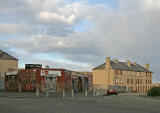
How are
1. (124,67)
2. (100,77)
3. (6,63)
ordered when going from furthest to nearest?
(124,67) → (100,77) → (6,63)

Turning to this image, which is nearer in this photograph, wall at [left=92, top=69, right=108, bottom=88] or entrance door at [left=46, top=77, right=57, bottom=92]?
entrance door at [left=46, top=77, right=57, bottom=92]

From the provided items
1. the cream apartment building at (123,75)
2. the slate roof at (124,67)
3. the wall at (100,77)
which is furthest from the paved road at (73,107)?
the slate roof at (124,67)

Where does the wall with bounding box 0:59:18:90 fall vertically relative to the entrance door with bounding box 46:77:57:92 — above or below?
above

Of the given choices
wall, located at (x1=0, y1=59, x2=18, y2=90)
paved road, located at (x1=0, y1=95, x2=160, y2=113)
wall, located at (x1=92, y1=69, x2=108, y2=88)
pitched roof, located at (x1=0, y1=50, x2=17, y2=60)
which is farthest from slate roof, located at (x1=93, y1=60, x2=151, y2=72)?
paved road, located at (x1=0, y1=95, x2=160, y2=113)

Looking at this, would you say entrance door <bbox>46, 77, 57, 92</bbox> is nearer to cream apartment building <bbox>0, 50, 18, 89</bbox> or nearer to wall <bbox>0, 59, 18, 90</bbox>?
wall <bbox>0, 59, 18, 90</bbox>

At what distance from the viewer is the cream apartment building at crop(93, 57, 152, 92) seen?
9296 cm

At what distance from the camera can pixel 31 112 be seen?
14836 mm

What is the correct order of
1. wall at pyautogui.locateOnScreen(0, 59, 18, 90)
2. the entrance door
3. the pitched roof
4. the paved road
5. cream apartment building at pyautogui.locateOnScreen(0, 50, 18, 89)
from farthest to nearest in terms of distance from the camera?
the pitched roof, cream apartment building at pyautogui.locateOnScreen(0, 50, 18, 89), wall at pyautogui.locateOnScreen(0, 59, 18, 90), the entrance door, the paved road

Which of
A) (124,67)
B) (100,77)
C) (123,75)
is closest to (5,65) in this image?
(100,77)

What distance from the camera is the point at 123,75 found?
9725 centimetres

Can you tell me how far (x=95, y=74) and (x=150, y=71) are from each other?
27636 mm

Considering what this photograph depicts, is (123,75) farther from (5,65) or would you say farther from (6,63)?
(5,65)

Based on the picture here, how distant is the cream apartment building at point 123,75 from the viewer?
9296 centimetres

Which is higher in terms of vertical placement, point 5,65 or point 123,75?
point 5,65
